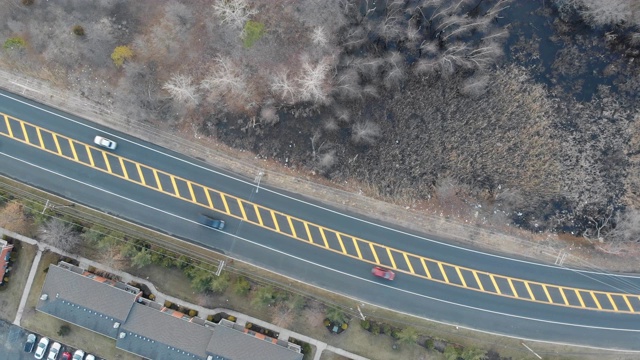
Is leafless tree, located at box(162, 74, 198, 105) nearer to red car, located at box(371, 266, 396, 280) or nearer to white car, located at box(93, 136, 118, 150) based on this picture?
white car, located at box(93, 136, 118, 150)

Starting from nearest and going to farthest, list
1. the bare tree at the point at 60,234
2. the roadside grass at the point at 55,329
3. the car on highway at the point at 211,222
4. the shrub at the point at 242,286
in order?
the shrub at the point at 242,286, the bare tree at the point at 60,234, the car on highway at the point at 211,222, the roadside grass at the point at 55,329

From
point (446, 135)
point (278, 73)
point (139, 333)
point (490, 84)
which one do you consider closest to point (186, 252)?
point (139, 333)

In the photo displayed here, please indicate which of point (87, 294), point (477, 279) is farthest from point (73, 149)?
point (477, 279)

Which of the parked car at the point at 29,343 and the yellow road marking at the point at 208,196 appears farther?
the parked car at the point at 29,343

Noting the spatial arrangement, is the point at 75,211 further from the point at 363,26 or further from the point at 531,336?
the point at 531,336

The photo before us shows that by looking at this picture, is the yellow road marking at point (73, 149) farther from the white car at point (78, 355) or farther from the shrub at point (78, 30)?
the white car at point (78, 355)

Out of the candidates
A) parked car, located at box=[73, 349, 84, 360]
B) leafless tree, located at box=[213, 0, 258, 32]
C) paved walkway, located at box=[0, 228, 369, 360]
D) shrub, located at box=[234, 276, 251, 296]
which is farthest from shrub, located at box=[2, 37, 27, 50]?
shrub, located at box=[234, 276, 251, 296]

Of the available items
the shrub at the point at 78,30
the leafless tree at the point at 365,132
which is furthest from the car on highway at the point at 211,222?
the shrub at the point at 78,30
